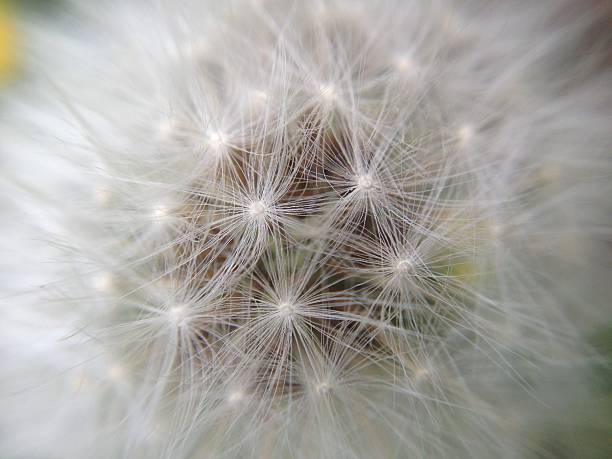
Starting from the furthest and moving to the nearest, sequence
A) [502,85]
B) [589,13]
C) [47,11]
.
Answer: [47,11] < [589,13] < [502,85]

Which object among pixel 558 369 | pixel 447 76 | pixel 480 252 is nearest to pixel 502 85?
pixel 447 76

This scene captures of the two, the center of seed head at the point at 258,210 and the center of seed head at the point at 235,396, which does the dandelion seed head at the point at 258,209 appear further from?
the center of seed head at the point at 235,396

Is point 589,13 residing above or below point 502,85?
above

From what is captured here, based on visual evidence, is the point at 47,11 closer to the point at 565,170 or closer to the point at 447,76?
the point at 447,76

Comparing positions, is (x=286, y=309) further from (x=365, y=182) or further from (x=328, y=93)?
(x=328, y=93)

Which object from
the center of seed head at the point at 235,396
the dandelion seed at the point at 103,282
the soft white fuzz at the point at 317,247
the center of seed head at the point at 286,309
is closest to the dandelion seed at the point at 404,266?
the soft white fuzz at the point at 317,247

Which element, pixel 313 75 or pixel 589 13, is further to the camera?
pixel 589 13
